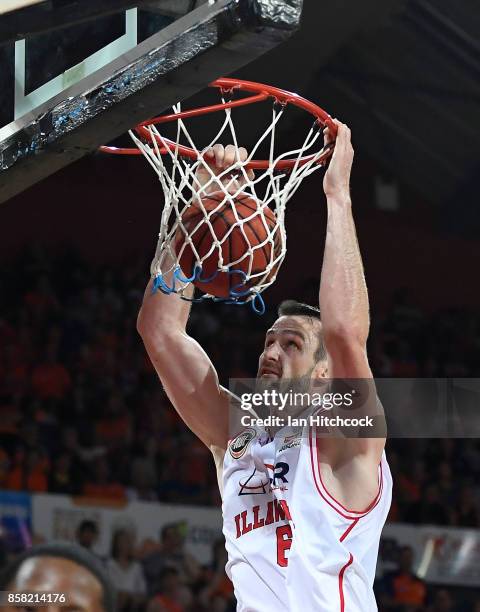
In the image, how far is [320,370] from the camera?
342 centimetres

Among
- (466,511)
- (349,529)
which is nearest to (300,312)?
(349,529)

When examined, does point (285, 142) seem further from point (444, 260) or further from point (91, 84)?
point (444, 260)

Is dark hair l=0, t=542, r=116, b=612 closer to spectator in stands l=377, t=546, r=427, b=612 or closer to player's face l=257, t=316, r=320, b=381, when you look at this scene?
player's face l=257, t=316, r=320, b=381

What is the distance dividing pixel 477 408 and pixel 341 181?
15.3ft

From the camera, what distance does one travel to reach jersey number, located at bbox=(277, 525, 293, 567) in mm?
3080

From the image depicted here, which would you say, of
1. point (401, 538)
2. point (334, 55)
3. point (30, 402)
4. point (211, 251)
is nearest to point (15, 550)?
point (30, 402)

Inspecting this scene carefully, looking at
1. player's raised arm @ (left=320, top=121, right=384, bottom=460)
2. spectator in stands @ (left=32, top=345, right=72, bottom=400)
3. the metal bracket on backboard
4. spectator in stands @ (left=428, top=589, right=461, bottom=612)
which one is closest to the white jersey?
player's raised arm @ (left=320, top=121, right=384, bottom=460)

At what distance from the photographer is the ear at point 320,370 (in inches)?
134

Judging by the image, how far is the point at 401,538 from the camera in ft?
25.1

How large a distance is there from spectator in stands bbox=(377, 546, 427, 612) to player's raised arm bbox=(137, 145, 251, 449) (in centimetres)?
444

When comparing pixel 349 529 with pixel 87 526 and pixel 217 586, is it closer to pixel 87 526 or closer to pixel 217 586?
pixel 87 526

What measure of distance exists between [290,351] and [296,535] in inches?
24.6

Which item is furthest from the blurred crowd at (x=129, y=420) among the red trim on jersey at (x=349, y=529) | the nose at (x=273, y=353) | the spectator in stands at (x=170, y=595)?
the red trim on jersey at (x=349, y=529)

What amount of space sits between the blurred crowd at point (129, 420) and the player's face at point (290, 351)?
144 inches
